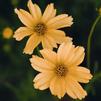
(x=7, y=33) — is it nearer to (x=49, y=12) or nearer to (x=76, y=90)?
(x=49, y=12)

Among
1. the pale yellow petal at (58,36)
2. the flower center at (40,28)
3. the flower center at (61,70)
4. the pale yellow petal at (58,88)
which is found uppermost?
the flower center at (40,28)

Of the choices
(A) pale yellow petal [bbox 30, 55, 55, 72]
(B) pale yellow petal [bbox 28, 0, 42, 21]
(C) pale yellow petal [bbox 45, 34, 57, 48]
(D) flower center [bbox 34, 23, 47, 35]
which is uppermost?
(B) pale yellow petal [bbox 28, 0, 42, 21]

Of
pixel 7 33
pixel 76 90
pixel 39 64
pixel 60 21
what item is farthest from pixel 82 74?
pixel 7 33

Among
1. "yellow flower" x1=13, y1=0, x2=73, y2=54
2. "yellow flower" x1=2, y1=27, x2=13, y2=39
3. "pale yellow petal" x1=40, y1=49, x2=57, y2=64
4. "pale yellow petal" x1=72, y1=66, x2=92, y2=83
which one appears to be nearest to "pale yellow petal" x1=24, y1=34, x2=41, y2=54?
"yellow flower" x1=13, y1=0, x2=73, y2=54

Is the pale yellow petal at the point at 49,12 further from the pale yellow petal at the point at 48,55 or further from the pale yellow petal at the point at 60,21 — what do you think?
the pale yellow petal at the point at 48,55

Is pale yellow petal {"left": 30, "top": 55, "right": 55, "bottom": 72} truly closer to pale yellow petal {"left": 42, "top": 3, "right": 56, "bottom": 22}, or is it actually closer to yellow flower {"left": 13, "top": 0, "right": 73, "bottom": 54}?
yellow flower {"left": 13, "top": 0, "right": 73, "bottom": 54}

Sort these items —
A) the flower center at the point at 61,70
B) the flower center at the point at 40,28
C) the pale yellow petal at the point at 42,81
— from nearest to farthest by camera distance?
1. the pale yellow petal at the point at 42,81
2. the flower center at the point at 61,70
3. the flower center at the point at 40,28

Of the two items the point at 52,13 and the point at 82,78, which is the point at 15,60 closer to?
the point at 52,13

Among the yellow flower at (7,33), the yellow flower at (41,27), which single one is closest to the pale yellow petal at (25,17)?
the yellow flower at (41,27)
